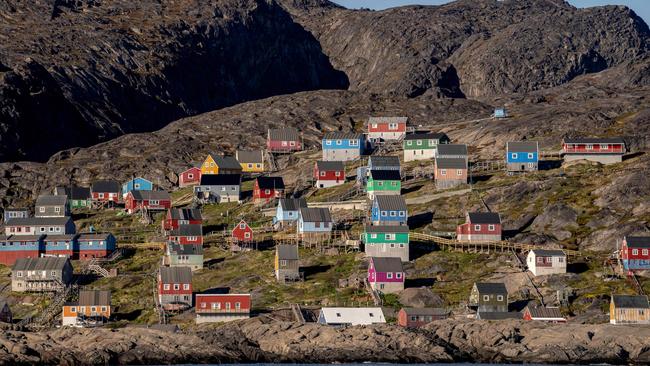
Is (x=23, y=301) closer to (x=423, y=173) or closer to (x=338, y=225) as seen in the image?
(x=338, y=225)

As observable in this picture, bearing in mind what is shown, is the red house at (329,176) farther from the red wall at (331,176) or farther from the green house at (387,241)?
the green house at (387,241)

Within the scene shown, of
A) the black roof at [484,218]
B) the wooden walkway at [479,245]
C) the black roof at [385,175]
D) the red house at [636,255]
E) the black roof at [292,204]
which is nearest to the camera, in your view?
Result: the red house at [636,255]

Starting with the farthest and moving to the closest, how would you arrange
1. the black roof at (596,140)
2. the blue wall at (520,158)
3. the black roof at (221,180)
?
the black roof at (221,180) < the black roof at (596,140) < the blue wall at (520,158)

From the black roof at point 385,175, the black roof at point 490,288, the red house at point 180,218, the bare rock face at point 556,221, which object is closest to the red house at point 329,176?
the black roof at point 385,175

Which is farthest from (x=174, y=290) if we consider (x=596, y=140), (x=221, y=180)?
(x=596, y=140)

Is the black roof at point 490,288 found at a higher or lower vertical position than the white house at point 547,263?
lower

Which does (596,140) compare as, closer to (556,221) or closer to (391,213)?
(556,221)

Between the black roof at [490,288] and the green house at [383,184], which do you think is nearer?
the black roof at [490,288]
